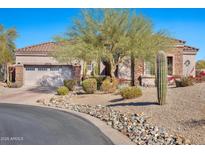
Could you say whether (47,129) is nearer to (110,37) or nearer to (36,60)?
(110,37)

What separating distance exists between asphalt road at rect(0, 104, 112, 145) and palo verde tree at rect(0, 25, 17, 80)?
2.86 metres

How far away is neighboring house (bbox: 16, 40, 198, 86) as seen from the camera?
72.2ft

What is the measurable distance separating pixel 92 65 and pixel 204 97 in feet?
30.5

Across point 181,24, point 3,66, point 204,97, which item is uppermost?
point 181,24

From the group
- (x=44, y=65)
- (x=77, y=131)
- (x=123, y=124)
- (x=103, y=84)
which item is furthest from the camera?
(x=44, y=65)

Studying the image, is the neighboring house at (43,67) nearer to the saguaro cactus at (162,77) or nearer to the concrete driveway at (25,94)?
the concrete driveway at (25,94)

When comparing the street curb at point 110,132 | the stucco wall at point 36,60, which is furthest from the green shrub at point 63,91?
the stucco wall at point 36,60

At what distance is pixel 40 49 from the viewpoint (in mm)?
24078

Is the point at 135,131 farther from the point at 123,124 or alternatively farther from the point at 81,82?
the point at 81,82

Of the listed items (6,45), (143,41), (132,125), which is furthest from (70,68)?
(132,125)

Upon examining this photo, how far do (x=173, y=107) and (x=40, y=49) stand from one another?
12478 millimetres

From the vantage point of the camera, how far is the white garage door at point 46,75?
2088 cm

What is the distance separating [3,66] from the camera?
720 inches
